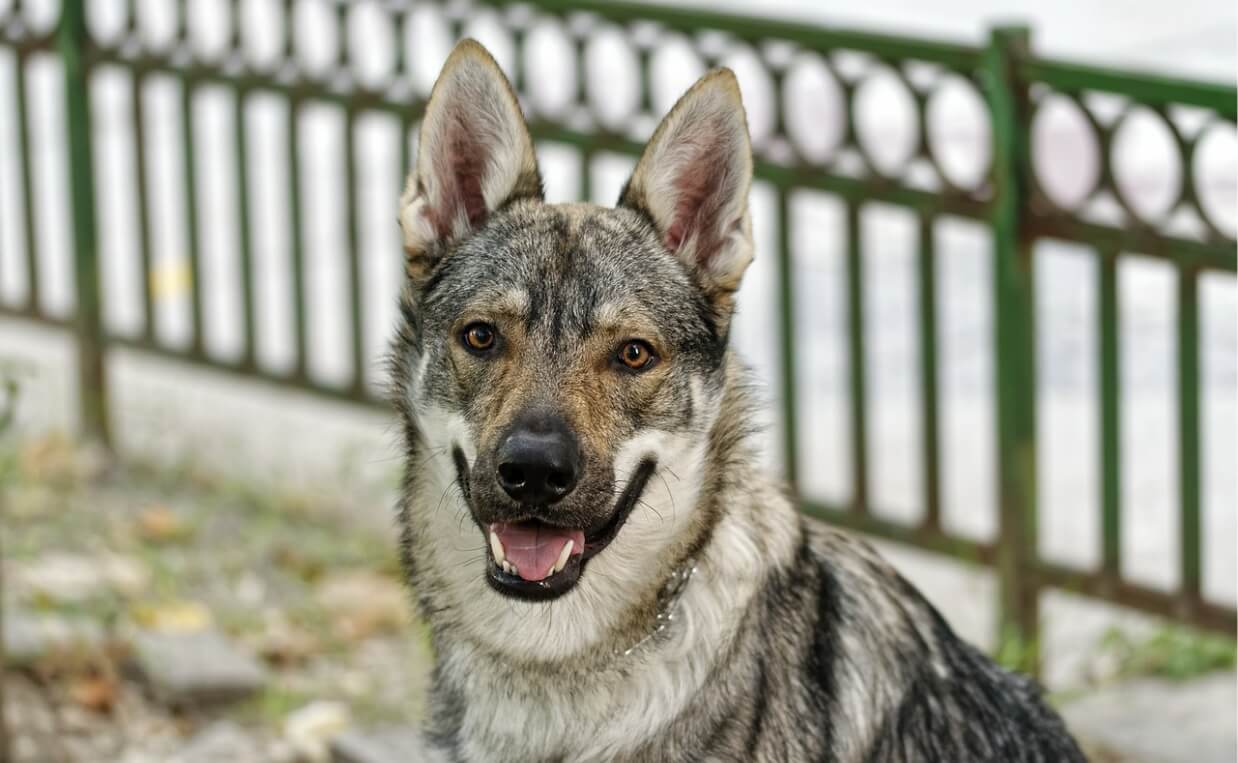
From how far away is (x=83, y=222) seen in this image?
27.6 feet

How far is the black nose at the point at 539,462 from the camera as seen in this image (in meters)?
3.83

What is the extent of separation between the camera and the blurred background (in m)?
6.10

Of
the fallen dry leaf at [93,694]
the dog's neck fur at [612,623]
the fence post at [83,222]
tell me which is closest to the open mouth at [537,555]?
the dog's neck fur at [612,623]

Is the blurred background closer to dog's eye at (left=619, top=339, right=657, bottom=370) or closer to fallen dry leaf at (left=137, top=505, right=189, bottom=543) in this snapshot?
fallen dry leaf at (left=137, top=505, right=189, bottom=543)

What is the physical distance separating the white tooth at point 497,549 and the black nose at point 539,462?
0.14 meters

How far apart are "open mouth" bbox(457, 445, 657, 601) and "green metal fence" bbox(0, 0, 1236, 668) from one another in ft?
8.63

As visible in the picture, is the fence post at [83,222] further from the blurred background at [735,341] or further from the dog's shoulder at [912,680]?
the dog's shoulder at [912,680]

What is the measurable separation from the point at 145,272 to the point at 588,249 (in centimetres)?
475

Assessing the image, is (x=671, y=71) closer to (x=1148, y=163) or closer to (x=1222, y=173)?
(x=1148, y=163)

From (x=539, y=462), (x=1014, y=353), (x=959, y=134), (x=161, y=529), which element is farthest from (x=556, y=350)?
(x=959, y=134)

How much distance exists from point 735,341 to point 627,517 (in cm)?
335

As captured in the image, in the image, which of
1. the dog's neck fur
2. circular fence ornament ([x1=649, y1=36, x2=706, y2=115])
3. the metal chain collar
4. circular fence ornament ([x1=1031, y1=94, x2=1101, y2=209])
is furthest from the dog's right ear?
circular fence ornament ([x1=1031, y1=94, x2=1101, y2=209])

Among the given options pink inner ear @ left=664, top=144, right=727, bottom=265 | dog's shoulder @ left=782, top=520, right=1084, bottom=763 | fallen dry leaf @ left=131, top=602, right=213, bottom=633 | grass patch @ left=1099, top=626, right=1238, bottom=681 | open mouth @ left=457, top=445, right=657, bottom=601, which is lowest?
fallen dry leaf @ left=131, top=602, right=213, bottom=633

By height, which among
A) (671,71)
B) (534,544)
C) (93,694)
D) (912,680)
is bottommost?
(93,694)
